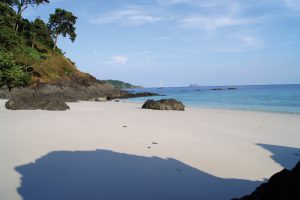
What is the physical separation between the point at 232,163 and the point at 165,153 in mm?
1529

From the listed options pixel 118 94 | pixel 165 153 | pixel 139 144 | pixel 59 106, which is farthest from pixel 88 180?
pixel 118 94

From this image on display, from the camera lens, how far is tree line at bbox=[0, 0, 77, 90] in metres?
11.8

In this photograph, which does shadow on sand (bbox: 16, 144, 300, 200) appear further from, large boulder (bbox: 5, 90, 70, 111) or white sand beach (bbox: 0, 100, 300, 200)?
large boulder (bbox: 5, 90, 70, 111)

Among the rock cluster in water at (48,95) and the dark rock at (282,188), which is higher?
the rock cluster in water at (48,95)

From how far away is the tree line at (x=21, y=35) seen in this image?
1184 centimetres

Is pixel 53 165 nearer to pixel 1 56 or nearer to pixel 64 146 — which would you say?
pixel 64 146

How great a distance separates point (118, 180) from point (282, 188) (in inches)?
113

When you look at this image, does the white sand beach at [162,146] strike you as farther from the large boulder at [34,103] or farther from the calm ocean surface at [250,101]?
the calm ocean surface at [250,101]

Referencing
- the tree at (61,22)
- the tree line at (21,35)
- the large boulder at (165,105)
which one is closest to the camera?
the tree line at (21,35)

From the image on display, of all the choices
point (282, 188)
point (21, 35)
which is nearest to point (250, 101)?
point (21, 35)

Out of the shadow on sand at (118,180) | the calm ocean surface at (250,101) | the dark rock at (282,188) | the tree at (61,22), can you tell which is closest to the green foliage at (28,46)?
the tree at (61,22)

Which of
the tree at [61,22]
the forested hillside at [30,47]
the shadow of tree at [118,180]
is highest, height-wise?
the tree at [61,22]

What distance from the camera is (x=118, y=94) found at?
54.6 metres

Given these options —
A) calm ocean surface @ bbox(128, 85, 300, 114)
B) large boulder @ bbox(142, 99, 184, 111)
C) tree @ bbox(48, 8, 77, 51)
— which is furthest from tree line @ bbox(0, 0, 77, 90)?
calm ocean surface @ bbox(128, 85, 300, 114)
